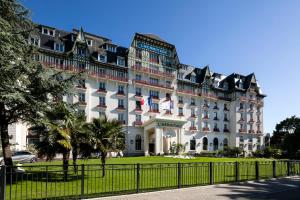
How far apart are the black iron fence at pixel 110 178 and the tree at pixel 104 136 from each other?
49.9 inches

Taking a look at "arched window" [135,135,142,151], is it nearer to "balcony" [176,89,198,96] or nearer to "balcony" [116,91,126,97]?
"balcony" [116,91,126,97]

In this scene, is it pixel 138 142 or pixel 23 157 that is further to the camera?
pixel 138 142

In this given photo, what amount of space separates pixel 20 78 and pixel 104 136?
6.38m

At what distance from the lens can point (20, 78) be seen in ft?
50.8

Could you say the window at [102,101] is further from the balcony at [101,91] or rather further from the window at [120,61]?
the window at [120,61]

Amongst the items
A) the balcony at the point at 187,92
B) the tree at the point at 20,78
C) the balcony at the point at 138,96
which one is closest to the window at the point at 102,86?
the balcony at the point at 138,96

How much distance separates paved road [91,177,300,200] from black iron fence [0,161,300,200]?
1.83 ft

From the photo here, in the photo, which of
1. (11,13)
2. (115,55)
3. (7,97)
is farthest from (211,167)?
(115,55)

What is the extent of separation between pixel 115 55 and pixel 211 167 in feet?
127

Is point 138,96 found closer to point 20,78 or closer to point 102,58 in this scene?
point 102,58

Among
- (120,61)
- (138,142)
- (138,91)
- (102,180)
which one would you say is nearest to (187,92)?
(138,91)

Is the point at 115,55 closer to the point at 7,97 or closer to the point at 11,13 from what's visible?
the point at 11,13

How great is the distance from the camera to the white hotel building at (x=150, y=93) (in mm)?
46125

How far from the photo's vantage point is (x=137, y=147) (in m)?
52.7
